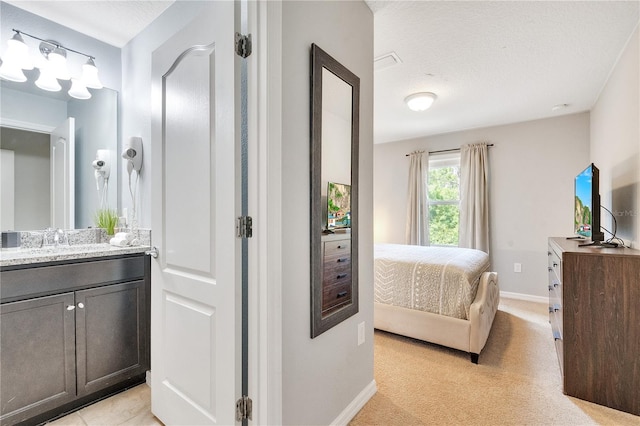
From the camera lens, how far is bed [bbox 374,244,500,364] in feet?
7.43

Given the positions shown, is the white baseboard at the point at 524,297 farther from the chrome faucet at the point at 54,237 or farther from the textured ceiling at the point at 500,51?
the chrome faucet at the point at 54,237

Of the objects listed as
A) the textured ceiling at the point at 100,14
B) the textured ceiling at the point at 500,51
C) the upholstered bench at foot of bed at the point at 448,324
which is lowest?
the upholstered bench at foot of bed at the point at 448,324

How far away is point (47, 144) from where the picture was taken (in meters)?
2.04

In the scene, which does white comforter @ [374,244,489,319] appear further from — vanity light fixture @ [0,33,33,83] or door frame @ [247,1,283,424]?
vanity light fixture @ [0,33,33,83]

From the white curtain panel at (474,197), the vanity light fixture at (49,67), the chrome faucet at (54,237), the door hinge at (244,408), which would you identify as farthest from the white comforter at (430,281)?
the vanity light fixture at (49,67)

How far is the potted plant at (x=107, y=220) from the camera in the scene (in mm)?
2182

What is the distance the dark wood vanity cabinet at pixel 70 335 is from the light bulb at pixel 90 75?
1344 millimetres

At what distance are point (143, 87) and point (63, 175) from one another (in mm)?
868

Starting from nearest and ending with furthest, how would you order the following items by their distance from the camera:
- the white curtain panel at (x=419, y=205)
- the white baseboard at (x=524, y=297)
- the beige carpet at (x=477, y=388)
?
the beige carpet at (x=477, y=388)
the white baseboard at (x=524, y=297)
the white curtain panel at (x=419, y=205)

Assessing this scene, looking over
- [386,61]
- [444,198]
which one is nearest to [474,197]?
[444,198]

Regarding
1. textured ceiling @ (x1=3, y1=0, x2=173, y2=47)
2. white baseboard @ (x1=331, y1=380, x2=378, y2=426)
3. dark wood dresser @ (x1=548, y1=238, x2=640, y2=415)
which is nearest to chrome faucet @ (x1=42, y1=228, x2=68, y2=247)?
textured ceiling @ (x1=3, y1=0, x2=173, y2=47)

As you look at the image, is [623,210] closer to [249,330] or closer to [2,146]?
[249,330]

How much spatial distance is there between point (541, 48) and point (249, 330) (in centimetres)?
286

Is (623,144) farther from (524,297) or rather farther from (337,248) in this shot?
(337,248)
